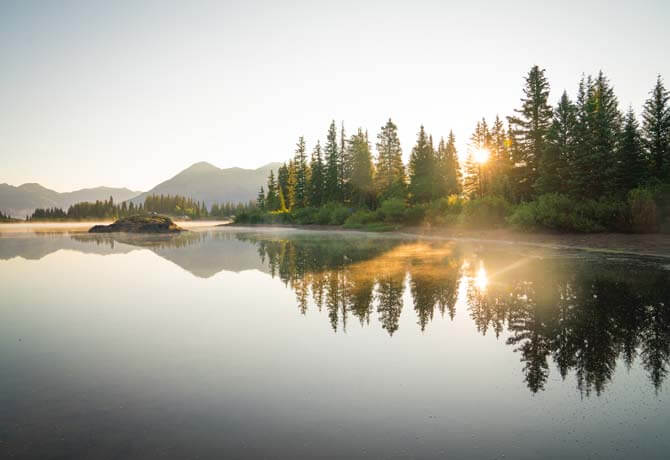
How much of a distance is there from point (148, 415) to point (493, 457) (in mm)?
3745

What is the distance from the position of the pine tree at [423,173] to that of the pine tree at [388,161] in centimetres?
673

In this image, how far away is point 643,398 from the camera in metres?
4.84

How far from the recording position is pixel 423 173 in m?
65.2

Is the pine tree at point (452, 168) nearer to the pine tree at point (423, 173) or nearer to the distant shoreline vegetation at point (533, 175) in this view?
the distant shoreline vegetation at point (533, 175)

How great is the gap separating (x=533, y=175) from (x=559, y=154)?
5.44 metres

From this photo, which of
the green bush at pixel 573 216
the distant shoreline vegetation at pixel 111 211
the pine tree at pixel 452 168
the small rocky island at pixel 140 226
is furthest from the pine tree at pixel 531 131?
the distant shoreline vegetation at pixel 111 211

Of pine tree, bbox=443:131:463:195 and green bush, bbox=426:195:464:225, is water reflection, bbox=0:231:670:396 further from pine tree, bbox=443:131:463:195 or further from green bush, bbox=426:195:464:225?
pine tree, bbox=443:131:463:195

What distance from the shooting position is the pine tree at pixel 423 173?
63.2m

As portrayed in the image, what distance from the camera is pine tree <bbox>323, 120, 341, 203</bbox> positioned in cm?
8144

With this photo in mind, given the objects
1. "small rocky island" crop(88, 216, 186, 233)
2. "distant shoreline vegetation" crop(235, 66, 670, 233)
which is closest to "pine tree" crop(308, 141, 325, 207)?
"distant shoreline vegetation" crop(235, 66, 670, 233)

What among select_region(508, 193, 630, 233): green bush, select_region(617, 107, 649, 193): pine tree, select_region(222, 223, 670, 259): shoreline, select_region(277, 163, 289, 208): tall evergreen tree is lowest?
select_region(222, 223, 670, 259): shoreline

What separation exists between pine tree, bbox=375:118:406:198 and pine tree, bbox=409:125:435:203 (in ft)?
22.1

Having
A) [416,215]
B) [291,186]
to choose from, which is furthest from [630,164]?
[291,186]

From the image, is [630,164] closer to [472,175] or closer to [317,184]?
[472,175]
